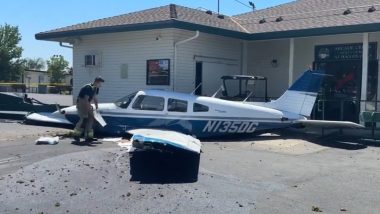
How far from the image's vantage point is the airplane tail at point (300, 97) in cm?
1441

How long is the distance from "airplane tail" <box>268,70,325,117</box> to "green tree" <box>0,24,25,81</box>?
60.4m

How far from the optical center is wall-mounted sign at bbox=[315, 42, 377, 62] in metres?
16.9

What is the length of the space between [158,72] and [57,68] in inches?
2495

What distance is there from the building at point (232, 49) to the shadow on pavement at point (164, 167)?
7099 mm

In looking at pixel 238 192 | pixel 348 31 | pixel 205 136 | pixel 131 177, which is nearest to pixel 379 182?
pixel 238 192

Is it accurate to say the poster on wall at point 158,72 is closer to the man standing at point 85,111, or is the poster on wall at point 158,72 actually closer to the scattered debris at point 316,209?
the man standing at point 85,111

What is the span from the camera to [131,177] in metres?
8.03

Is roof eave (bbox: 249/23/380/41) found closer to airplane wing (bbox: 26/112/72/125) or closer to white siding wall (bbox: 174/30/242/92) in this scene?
white siding wall (bbox: 174/30/242/92)

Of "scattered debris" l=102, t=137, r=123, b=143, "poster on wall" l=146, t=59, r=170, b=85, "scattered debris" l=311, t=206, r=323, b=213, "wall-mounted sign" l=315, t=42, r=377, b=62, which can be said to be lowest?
"scattered debris" l=311, t=206, r=323, b=213

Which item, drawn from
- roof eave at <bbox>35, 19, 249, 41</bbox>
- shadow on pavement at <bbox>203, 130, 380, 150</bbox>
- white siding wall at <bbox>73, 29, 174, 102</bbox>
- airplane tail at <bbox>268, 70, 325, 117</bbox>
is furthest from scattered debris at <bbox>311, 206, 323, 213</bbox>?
white siding wall at <bbox>73, 29, 174, 102</bbox>

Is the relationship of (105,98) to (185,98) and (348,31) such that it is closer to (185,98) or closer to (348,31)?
(185,98)

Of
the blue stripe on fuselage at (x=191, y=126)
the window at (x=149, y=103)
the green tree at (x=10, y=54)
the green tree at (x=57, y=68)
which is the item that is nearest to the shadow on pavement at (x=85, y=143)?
the blue stripe on fuselage at (x=191, y=126)

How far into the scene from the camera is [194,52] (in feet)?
57.0

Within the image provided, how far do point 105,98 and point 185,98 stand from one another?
619 cm
